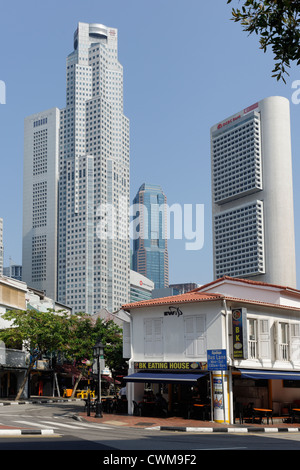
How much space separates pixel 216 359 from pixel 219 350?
1.53 feet

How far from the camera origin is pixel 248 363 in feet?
99.8

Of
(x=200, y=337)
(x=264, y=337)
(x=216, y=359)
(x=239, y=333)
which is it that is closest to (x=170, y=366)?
(x=200, y=337)

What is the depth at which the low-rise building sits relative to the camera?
29.3 m

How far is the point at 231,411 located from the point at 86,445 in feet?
45.0

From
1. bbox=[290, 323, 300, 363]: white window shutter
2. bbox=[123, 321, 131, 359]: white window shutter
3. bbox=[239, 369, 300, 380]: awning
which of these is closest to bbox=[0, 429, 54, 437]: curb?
bbox=[239, 369, 300, 380]: awning

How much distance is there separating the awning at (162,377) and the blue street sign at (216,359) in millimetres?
819

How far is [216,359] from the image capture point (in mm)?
28906

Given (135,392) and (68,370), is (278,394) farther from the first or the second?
(68,370)

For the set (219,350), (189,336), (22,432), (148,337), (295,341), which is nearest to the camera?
(22,432)

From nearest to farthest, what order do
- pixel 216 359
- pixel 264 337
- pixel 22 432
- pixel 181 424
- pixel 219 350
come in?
pixel 22 432 < pixel 181 424 < pixel 216 359 < pixel 219 350 < pixel 264 337

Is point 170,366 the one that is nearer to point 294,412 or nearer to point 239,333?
point 239,333

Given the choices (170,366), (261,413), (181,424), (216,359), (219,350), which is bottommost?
(181,424)

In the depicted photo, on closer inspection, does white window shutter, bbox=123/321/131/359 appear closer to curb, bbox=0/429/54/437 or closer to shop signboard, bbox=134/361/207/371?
shop signboard, bbox=134/361/207/371

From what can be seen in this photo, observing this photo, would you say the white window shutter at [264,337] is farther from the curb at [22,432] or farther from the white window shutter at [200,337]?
the curb at [22,432]
